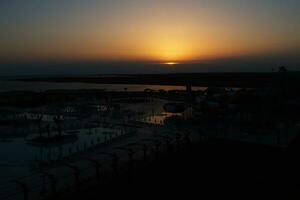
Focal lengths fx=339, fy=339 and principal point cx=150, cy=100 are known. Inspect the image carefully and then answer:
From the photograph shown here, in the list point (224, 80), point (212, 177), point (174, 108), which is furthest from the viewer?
point (224, 80)

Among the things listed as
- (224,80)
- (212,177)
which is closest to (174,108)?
(212,177)

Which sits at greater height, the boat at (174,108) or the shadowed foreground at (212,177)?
the boat at (174,108)

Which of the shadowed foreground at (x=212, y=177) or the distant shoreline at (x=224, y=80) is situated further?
the distant shoreline at (x=224, y=80)

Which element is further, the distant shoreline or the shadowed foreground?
the distant shoreline

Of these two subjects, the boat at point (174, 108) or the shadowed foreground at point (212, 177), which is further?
the boat at point (174, 108)

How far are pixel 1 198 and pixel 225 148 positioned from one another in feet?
20.3

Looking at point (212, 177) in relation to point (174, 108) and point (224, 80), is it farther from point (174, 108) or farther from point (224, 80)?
point (224, 80)

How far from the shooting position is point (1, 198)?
680cm

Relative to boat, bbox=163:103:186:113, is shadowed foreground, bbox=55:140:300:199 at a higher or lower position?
lower

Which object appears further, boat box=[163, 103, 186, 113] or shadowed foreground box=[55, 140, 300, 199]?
boat box=[163, 103, 186, 113]

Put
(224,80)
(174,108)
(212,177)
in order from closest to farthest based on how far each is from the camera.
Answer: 1. (212,177)
2. (174,108)
3. (224,80)

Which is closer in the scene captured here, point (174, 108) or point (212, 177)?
point (212, 177)

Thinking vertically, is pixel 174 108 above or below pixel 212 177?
above

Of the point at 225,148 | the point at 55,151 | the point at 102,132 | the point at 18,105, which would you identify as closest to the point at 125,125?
the point at 102,132
